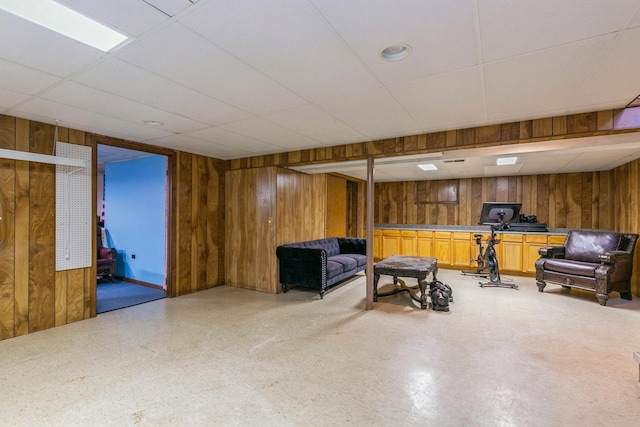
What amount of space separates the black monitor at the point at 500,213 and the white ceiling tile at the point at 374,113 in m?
3.23

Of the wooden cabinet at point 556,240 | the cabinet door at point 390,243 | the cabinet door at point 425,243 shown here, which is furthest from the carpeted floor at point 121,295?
the wooden cabinet at point 556,240

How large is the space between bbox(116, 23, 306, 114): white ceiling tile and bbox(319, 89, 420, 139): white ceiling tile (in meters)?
0.41

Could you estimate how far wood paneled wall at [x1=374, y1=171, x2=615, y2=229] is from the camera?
6.20 meters

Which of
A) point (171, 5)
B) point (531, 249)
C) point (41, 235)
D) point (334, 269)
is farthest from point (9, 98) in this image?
point (531, 249)

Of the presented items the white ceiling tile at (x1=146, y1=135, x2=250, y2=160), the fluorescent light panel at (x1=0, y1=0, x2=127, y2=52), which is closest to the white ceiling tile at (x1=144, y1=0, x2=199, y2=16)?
the fluorescent light panel at (x1=0, y1=0, x2=127, y2=52)

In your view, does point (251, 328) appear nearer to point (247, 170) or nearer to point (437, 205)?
point (247, 170)

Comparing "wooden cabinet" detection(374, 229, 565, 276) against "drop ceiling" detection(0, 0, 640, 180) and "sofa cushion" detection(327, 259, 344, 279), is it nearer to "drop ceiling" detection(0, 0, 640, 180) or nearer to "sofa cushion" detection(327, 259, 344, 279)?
"sofa cushion" detection(327, 259, 344, 279)

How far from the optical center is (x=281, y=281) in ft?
16.2

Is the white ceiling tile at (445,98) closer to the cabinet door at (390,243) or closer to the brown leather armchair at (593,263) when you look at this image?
the brown leather armchair at (593,263)

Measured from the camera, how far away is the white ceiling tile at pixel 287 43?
1.47 metres

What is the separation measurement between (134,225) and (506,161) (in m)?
6.62

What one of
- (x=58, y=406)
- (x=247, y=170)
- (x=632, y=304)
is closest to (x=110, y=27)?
(x=58, y=406)

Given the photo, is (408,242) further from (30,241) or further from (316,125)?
(30,241)

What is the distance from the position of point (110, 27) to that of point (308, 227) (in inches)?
179
